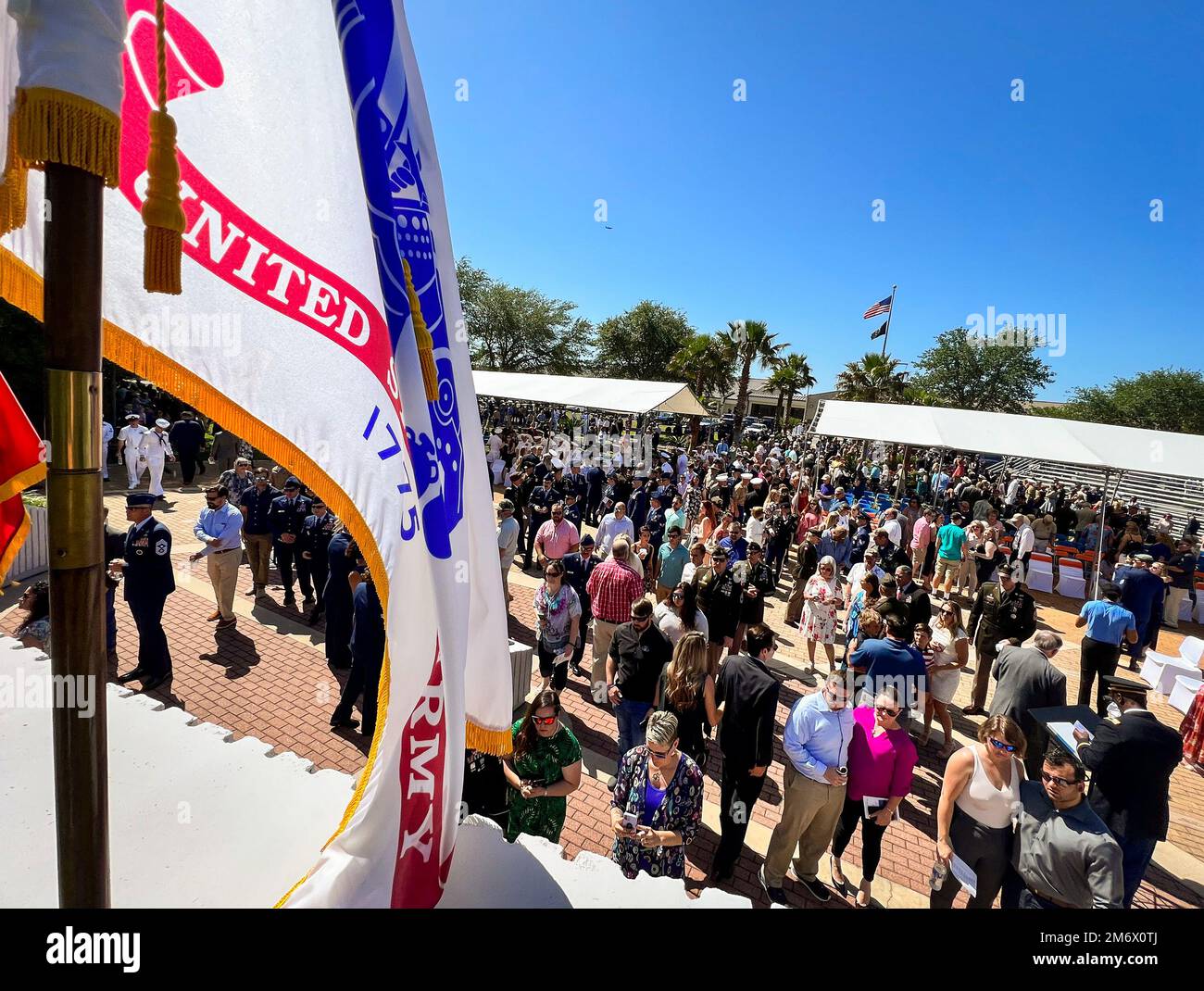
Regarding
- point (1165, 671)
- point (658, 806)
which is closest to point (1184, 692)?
point (1165, 671)

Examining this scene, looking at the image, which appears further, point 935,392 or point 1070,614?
point 935,392

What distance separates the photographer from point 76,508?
1.06 m

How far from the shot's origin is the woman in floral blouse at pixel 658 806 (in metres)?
3.57

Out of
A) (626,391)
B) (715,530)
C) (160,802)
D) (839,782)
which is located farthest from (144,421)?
(839,782)

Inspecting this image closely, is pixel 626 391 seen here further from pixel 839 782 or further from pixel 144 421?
pixel 839 782

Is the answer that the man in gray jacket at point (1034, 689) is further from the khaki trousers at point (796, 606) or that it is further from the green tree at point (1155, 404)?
the green tree at point (1155, 404)

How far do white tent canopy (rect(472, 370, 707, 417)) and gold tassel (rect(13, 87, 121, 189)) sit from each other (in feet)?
56.2

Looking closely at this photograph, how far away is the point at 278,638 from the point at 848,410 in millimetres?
17669

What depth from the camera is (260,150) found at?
1776 millimetres

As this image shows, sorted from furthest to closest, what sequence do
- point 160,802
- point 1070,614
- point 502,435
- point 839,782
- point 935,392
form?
point 935,392 < point 502,435 < point 1070,614 < point 839,782 < point 160,802

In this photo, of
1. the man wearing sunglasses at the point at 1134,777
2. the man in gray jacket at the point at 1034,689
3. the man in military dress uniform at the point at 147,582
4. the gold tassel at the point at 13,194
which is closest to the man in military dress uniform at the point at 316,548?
the man in military dress uniform at the point at 147,582

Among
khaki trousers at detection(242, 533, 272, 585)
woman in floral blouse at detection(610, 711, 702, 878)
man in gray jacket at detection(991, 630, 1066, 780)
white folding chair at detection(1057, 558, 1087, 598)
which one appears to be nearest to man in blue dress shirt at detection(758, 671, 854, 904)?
woman in floral blouse at detection(610, 711, 702, 878)

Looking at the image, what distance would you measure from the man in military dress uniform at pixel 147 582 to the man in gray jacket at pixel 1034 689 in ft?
26.8

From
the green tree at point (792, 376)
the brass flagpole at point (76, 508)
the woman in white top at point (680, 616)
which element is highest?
the green tree at point (792, 376)
